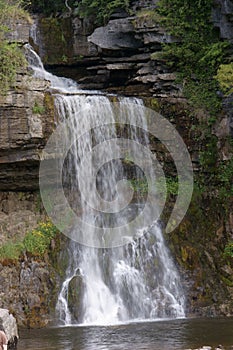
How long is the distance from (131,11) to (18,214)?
27.7 feet

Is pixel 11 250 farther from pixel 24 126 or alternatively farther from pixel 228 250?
pixel 228 250

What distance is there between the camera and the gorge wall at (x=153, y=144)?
16547mm

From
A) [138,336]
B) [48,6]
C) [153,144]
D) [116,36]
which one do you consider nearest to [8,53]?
[116,36]

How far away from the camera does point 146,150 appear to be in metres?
19.5

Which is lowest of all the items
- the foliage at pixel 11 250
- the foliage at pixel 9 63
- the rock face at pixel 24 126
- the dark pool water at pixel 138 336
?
the dark pool water at pixel 138 336

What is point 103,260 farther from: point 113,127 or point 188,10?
point 188,10

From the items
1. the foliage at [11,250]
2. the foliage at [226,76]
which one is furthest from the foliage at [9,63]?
the foliage at [226,76]

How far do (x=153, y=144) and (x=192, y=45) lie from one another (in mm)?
4117

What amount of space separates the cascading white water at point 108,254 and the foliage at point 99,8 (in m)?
4.03

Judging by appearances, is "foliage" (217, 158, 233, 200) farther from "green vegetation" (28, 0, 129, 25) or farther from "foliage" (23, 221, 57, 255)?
"green vegetation" (28, 0, 129, 25)

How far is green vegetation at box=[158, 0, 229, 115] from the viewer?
20.9m

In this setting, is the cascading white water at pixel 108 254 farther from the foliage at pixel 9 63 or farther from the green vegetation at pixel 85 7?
the green vegetation at pixel 85 7

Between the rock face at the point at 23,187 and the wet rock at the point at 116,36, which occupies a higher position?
the wet rock at the point at 116,36

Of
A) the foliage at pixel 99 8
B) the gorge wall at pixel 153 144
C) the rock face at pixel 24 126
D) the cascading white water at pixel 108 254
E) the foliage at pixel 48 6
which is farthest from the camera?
the foliage at pixel 48 6
